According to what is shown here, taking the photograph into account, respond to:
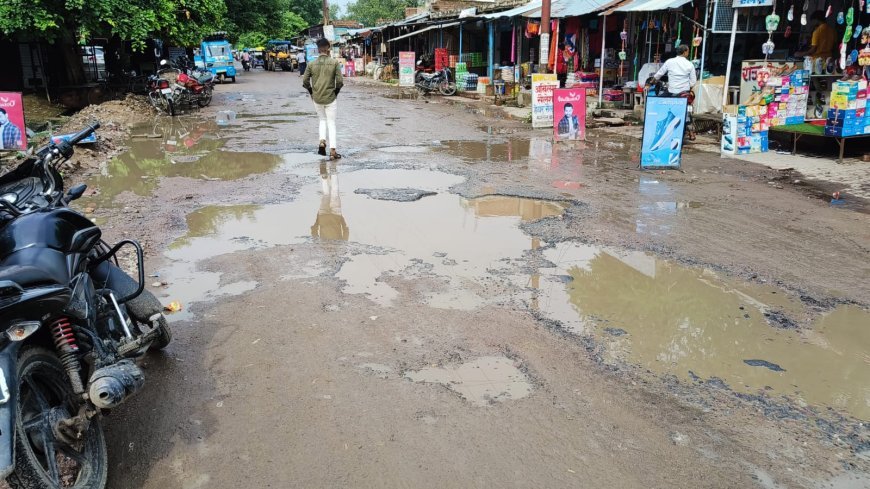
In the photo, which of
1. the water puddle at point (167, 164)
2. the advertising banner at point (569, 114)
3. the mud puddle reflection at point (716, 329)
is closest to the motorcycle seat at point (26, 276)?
the mud puddle reflection at point (716, 329)

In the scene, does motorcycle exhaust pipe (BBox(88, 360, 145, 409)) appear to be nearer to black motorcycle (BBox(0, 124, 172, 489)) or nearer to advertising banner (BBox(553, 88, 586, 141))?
black motorcycle (BBox(0, 124, 172, 489))

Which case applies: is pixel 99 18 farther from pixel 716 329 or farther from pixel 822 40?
pixel 716 329

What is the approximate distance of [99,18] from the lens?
15406mm

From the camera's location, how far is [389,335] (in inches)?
170

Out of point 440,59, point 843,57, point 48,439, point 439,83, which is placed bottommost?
point 48,439

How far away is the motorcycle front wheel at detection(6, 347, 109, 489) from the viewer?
7.76 feet

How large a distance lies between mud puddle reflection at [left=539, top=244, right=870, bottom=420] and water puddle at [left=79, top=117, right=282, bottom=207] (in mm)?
6046

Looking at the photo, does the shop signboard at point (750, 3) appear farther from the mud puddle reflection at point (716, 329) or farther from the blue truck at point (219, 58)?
the blue truck at point (219, 58)

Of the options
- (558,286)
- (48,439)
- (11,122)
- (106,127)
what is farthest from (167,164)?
(48,439)

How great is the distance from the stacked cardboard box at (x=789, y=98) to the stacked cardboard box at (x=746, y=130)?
0.20 meters

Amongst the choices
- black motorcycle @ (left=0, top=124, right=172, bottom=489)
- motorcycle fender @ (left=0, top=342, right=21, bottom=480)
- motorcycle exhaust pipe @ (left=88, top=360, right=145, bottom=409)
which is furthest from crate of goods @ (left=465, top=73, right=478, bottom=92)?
motorcycle fender @ (left=0, top=342, right=21, bottom=480)

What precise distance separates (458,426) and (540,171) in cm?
681

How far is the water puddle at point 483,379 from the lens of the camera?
11.8ft

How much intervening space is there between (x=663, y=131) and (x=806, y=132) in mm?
2577
